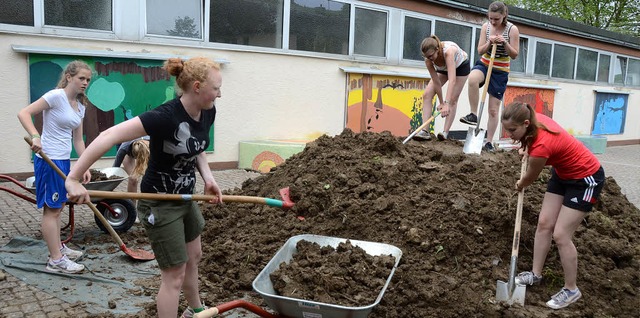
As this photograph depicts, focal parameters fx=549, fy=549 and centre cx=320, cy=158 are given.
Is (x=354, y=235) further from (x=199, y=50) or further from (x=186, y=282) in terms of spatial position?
(x=199, y=50)

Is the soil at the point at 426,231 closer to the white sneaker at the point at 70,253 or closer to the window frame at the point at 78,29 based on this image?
the white sneaker at the point at 70,253

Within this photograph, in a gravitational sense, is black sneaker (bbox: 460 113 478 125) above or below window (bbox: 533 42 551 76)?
below

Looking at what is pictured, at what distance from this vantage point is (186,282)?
342 cm

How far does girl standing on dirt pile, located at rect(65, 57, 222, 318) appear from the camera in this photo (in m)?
2.90

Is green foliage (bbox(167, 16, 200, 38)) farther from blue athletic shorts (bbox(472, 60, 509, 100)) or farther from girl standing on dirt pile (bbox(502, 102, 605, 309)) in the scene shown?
girl standing on dirt pile (bbox(502, 102, 605, 309))

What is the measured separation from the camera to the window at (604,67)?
20.0 metres

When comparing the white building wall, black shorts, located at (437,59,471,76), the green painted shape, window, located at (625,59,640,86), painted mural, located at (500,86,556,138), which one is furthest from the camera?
window, located at (625,59,640,86)

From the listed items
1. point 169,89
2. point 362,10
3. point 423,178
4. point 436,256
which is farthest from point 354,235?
point 362,10

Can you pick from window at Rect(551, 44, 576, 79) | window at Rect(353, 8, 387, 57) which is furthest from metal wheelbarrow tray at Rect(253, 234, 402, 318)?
window at Rect(551, 44, 576, 79)

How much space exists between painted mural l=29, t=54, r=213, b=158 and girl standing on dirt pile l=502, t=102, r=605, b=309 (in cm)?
675

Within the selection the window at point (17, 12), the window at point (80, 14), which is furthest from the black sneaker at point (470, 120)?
the window at point (17, 12)

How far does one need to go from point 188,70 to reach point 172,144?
415 mm

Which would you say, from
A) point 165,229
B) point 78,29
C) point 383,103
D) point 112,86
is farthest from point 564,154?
point 383,103

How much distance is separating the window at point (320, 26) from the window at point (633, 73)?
15007 millimetres
